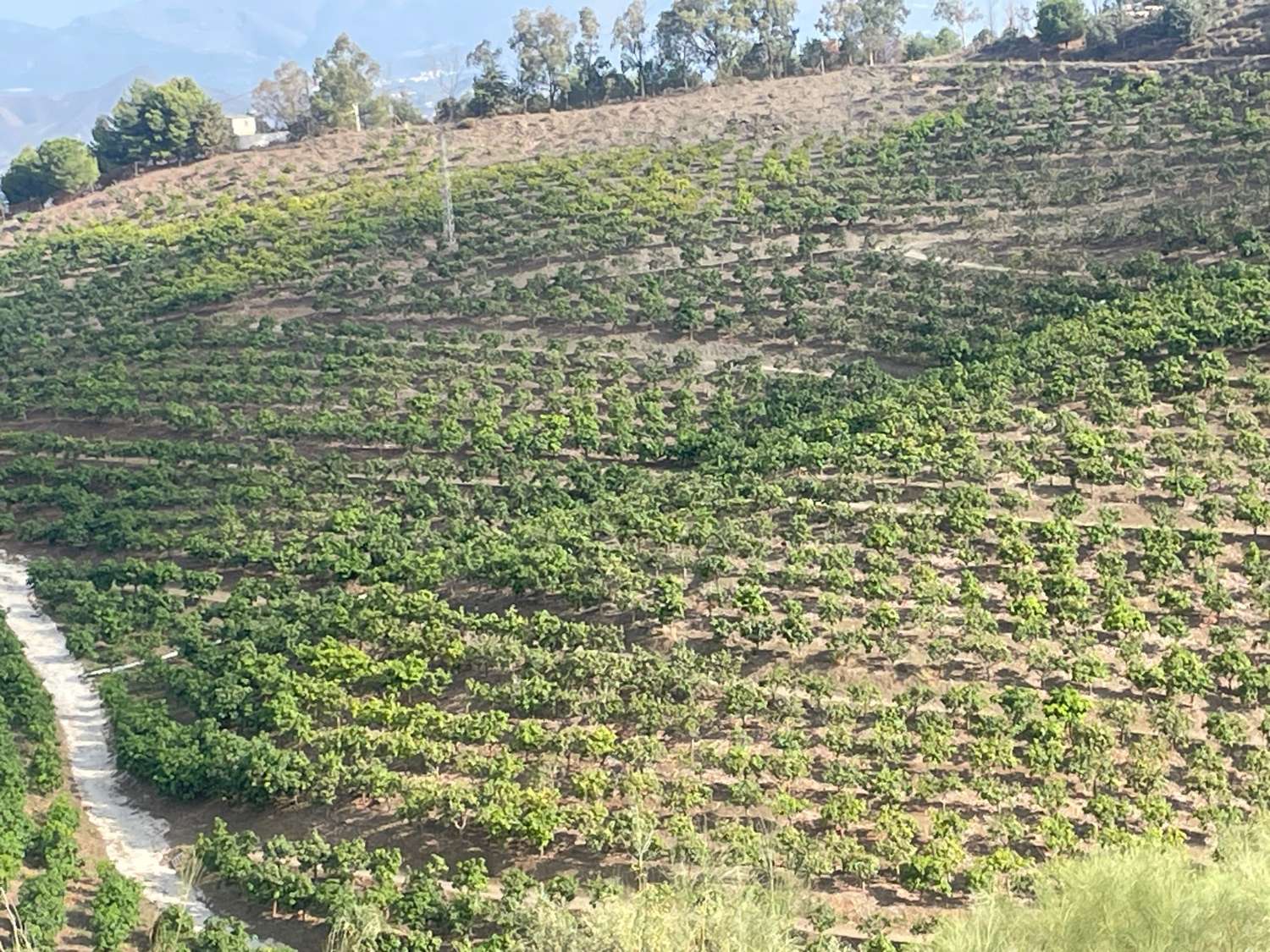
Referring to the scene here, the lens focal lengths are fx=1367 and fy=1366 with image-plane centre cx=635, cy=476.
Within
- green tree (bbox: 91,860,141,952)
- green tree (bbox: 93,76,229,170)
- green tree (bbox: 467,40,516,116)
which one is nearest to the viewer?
green tree (bbox: 91,860,141,952)

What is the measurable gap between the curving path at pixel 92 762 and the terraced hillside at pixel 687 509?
580 millimetres

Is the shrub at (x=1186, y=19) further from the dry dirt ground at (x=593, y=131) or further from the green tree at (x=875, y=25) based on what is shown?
the green tree at (x=875, y=25)

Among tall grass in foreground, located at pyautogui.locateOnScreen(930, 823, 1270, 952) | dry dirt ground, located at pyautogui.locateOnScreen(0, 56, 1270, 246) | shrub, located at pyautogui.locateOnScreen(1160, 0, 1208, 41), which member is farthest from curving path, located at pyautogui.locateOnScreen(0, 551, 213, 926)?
shrub, located at pyautogui.locateOnScreen(1160, 0, 1208, 41)

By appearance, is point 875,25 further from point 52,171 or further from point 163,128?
point 52,171

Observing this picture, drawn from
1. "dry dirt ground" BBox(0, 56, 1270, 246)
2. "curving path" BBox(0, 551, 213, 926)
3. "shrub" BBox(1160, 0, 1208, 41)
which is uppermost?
"shrub" BBox(1160, 0, 1208, 41)

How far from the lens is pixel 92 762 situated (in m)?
27.7

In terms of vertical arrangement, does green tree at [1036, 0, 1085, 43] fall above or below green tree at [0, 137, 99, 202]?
above

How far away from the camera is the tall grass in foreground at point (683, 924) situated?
16.1 meters

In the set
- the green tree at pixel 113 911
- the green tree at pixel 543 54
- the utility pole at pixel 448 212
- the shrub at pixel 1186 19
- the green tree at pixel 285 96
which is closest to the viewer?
the green tree at pixel 113 911

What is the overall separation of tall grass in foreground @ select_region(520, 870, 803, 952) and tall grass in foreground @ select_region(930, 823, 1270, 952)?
2052mm

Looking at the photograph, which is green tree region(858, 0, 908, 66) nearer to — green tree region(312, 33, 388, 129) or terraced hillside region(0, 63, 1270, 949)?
terraced hillside region(0, 63, 1270, 949)

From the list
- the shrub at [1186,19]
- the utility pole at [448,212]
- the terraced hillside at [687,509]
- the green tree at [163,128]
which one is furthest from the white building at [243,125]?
the shrub at [1186,19]

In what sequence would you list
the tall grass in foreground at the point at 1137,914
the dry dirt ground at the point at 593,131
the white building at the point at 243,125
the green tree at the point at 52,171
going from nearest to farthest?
the tall grass in foreground at the point at 1137,914
the dry dirt ground at the point at 593,131
the green tree at the point at 52,171
the white building at the point at 243,125

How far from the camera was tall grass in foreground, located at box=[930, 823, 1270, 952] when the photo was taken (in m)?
14.9
